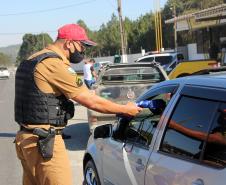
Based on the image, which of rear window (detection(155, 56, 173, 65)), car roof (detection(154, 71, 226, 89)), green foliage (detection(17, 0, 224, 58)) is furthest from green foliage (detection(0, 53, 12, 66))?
car roof (detection(154, 71, 226, 89))

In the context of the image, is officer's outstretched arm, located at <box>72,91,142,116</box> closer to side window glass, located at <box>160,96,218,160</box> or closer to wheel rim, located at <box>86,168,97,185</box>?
side window glass, located at <box>160,96,218,160</box>

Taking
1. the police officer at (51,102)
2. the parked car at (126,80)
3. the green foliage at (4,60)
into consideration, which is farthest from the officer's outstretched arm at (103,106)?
the green foliage at (4,60)

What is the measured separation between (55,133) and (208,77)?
1.34 m

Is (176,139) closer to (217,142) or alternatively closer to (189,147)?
(189,147)

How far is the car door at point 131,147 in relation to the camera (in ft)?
13.5

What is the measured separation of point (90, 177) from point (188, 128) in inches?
91.2

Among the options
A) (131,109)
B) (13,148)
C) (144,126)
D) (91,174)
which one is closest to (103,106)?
(131,109)

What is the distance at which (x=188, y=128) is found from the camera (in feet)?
11.9

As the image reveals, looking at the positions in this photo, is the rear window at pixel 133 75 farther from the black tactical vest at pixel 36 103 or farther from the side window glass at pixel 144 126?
the black tactical vest at pixel 36 103

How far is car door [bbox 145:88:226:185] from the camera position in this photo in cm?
322

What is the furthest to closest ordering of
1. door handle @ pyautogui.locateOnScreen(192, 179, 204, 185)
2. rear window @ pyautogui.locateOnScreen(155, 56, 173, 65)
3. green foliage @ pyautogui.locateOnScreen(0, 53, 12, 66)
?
green foliage @ pyautogui.locateOnScreen(0, 53, 12, 66) < rear window @ pyautogui.locateOnScreen(155, 56, 173, 65) < door handle @ pyautogui.locateOnScreen(192, 179, 204, 185)

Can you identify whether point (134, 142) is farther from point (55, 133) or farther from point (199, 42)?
point (199, 42)

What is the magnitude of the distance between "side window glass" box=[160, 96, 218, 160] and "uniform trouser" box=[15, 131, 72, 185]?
0.89m

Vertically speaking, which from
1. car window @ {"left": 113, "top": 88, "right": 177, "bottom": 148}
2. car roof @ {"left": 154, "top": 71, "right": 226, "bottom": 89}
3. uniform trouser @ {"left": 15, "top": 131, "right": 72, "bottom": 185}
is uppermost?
car roof @ {"left": 154, "top": 71, "right": 226, "bottom": 89}
